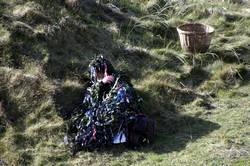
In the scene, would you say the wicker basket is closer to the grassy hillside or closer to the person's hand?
the grassy hillside

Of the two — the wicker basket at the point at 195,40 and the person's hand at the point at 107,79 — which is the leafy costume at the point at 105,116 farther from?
the wicker basket at the point at 195,40

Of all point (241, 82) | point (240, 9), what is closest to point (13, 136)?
point (241, 82)

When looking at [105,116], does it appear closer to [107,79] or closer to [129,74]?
[107,79]

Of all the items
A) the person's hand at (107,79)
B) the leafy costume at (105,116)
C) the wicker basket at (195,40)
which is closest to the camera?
the leafy costume at (105,116)

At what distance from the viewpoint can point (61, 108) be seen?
249 inches

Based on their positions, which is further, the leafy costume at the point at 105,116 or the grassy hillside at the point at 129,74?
the leafy costume at the point at 105,116

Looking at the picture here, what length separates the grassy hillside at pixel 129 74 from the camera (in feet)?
18.6

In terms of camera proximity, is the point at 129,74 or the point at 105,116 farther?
the point at 129,74

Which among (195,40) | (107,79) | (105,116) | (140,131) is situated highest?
(195,40)

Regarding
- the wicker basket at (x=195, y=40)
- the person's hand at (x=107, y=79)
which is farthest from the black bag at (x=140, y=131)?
the wicker basket at (x=195, y=40)

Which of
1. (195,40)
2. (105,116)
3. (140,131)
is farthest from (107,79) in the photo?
(195,40)

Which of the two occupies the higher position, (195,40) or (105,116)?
(195,40)

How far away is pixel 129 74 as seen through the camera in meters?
7.37

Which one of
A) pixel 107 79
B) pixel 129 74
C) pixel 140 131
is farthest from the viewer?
pixel 129 74
